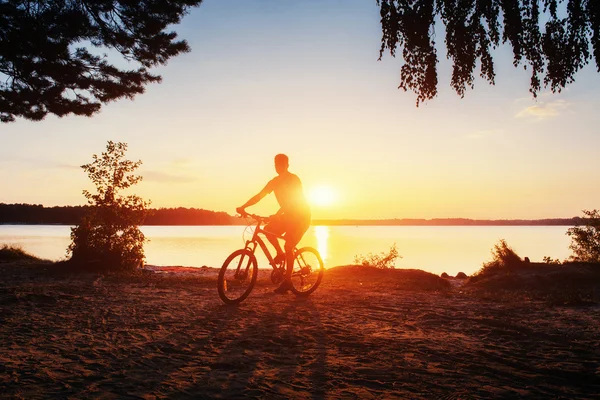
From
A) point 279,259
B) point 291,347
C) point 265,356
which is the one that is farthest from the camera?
point 279,259

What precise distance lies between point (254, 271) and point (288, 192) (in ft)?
5.09

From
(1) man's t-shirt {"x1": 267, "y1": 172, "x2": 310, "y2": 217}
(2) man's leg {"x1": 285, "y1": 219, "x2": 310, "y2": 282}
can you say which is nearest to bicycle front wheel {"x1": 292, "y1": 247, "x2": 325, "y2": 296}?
(2) man's leg {"x1": 285, "y1": 219, "x2": 310, "y2": 282}

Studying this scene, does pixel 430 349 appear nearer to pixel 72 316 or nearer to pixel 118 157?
pixel 72 316

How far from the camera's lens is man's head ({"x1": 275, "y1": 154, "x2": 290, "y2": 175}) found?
25.7 feet

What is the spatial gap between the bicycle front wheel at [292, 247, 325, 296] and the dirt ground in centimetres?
43

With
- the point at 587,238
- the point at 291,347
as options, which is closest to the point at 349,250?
the point at 587,238

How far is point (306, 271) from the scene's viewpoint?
8312 millimetres

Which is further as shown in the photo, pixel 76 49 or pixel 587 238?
pixel 587 238

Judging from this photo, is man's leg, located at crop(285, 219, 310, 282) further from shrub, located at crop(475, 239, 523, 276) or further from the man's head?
shrub, located at crop(475, 239, 523, 276)

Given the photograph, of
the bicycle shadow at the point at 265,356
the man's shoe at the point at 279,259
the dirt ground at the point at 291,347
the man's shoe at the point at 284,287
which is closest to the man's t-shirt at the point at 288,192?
the man's shoe at the point at 279,259

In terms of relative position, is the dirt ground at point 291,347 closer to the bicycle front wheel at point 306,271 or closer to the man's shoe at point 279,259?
the bicycle front wheel at point 306,271

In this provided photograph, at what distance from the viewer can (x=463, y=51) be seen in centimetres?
562

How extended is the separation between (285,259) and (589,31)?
5.71 metres

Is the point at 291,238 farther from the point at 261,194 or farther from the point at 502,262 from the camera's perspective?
the point at 502,262
